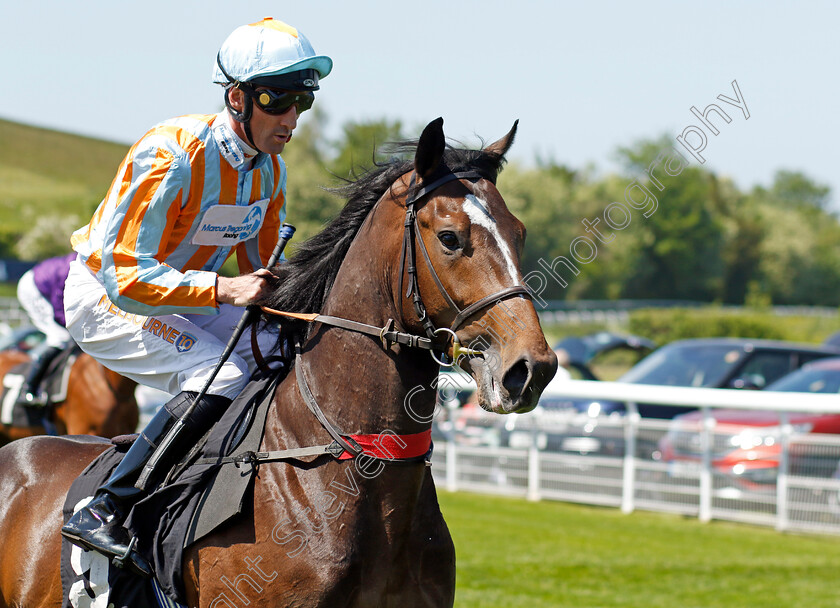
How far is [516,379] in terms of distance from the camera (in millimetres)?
2402

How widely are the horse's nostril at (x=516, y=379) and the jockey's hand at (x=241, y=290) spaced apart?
3.11 ft

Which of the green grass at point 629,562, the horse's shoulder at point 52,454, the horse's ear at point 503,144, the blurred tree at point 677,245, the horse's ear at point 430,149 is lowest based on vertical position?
the green grass at point 629,562

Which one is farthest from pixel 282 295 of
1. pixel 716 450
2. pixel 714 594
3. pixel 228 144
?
pixel 716 450

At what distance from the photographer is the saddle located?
7.03m

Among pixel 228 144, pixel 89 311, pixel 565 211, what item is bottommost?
pixel 89 311

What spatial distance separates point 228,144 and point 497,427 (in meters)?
8.46

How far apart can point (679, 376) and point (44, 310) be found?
7.44 metres

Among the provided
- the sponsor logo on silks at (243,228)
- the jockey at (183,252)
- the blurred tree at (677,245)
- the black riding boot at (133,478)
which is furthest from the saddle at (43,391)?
the blurred tree at (677,245)

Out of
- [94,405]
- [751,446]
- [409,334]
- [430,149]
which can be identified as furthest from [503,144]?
[751,446]

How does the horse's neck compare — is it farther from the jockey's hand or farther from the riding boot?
the riding boot

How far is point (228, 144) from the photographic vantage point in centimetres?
318

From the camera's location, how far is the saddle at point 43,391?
277 inches

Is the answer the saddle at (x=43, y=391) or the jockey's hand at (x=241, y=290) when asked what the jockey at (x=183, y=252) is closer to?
the jockey's hand at (x=241, y=290)

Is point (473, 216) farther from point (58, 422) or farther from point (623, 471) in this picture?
point (623, 471)
